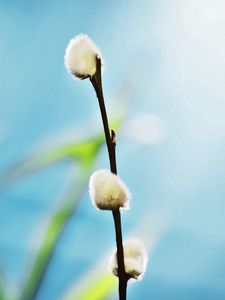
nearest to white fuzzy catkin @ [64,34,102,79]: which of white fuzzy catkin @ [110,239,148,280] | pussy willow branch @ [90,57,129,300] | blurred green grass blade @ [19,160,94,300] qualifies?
pussy willow branch @ [90,57,129,300]

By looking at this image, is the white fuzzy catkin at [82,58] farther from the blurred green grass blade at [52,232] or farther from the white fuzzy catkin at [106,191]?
the blurred green grass blade at [52,232]

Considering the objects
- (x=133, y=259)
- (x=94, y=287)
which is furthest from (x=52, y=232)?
(x=133, y=259)

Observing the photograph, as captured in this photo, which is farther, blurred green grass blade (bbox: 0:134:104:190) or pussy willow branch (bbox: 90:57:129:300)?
blurred green grass blade (bbox: 0:134:104:190)

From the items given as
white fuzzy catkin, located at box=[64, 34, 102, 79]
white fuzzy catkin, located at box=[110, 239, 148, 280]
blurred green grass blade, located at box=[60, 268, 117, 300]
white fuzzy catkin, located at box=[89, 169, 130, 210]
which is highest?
blurred green grass blade, located at box=[60, 268, 117, 300]

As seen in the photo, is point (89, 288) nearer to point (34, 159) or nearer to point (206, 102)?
point (34, 159)

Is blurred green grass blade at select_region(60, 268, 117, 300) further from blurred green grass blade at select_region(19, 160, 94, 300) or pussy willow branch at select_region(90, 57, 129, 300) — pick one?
pussy willow branch at select_region(90, 57, 129, 300)

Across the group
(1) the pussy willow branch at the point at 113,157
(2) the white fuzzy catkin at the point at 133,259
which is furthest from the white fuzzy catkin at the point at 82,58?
(2) the white fuzzy catkin at the point at 133,259
